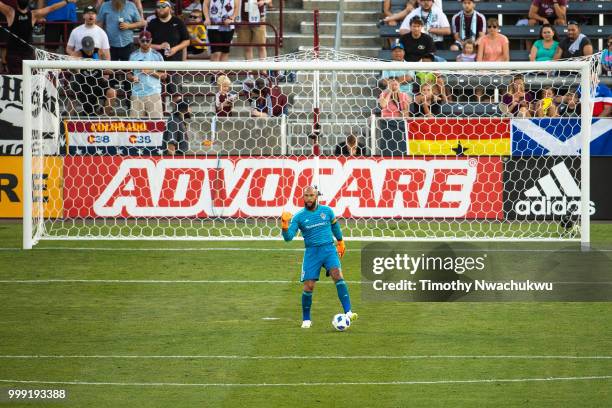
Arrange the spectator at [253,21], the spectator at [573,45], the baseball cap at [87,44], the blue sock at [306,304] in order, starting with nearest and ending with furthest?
the blue sock at [306,304] → the baseball cap at [87,44] → the spectator at [573,45] → the spectator at [253,21]

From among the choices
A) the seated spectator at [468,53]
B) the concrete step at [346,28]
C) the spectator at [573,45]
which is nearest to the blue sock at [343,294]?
the seated spectator at [468,53]

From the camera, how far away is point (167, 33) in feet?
83.9

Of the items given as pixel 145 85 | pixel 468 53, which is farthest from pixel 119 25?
pixel 468 53

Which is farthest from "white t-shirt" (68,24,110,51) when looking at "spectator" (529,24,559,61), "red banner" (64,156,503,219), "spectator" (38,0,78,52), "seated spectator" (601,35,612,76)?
"seated spectator" (601,35,612,76)

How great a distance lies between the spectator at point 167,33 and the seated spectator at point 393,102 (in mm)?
4509

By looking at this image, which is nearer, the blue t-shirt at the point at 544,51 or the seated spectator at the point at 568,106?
the seated spectator at the point at 568,106

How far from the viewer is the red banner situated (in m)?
22.2

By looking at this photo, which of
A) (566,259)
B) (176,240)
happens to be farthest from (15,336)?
(566,259)

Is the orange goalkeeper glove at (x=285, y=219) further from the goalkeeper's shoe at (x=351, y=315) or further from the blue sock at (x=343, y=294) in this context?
the goalkeeper's shoe at (x=351, y=315)

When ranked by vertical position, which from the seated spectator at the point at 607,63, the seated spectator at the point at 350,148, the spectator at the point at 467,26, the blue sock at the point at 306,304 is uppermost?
the spectator at the point at 467,26

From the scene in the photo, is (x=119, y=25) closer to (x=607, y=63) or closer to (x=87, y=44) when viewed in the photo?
(x=87, y=44)

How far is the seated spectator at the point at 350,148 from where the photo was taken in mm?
22344

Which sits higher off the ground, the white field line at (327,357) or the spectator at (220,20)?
the spectator at (220,20)

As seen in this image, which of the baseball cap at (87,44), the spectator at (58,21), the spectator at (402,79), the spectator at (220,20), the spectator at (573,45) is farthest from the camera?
the spectator at (58,21)
